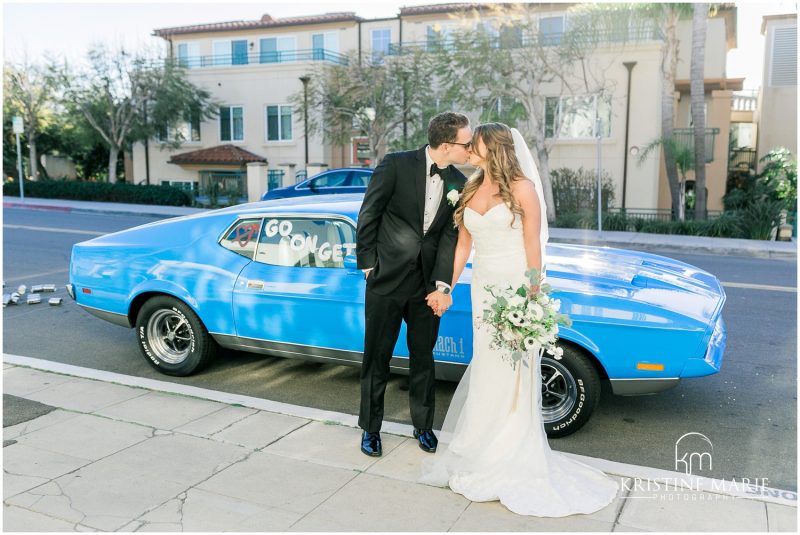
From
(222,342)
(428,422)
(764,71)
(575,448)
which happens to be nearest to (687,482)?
(575,448)

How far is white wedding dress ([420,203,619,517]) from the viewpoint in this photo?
3.73 meters

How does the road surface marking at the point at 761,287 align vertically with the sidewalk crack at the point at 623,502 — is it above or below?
above

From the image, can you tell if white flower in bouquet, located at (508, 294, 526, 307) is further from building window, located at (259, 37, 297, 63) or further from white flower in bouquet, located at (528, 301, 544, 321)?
building window, located at (259, 37, 297, 63)

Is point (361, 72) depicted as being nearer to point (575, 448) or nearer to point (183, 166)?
point (183, 166)

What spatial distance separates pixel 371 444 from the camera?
4.30 m

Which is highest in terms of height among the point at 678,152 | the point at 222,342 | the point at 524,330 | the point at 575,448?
the point at 678,152

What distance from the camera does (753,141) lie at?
3005 centimetres

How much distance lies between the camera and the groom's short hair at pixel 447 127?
408 centimetres

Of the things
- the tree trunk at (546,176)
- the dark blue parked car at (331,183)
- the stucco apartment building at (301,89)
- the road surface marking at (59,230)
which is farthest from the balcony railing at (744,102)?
the road surface marking at (59,230)

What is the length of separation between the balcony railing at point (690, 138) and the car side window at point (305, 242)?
17.7 m

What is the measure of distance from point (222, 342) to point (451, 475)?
254 centimetres

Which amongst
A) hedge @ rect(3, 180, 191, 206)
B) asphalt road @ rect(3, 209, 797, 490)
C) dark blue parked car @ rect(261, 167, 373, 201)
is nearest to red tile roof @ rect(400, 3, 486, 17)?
hedge @ rect(3, 180, 191, 206)

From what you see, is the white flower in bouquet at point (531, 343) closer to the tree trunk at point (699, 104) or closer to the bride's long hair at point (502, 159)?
the bride's long hair at point (502, 159)

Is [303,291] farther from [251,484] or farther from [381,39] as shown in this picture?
[381,39]
